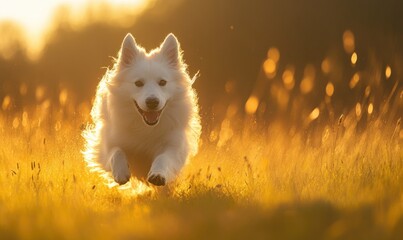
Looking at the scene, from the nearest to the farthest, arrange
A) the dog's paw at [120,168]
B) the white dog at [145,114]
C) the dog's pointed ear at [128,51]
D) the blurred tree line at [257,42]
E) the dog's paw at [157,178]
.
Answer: the dog's paw at [157,178] → the dog's paw at [120,168] → the white dog at [145,114] → the dog's pointed ear at [128,51] → the blurred tree line at [257,42]

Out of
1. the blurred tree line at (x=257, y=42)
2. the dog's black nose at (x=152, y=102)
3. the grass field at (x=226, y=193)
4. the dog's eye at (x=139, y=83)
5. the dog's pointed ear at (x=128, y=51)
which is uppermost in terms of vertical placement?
the blurred tree line at (x=257, y=42)

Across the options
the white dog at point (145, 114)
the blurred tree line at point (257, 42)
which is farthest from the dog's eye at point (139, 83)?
the blurred tree line at point (257, 42)

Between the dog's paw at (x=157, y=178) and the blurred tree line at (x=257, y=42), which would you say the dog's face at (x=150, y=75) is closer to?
the dog's paw at (x=157, y=178)

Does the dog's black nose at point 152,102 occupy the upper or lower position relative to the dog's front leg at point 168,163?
upper

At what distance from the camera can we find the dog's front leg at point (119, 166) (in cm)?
654

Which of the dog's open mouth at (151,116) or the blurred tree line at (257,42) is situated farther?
the blurred tree line at (257,42)

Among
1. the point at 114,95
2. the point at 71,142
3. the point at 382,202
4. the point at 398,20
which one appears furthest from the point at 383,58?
the point at 382,202

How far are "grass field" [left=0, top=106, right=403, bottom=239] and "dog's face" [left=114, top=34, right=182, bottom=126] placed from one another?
30.7 inches

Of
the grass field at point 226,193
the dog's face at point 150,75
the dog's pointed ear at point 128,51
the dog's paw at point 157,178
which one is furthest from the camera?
the dog's pointed ear at point 128,51

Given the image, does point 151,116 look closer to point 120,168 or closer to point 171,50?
point 120,168

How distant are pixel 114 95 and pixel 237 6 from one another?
11.2 metres

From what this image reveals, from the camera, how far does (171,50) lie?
7566 millimetres

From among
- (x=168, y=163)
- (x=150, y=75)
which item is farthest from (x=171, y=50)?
(x=168, y=163)

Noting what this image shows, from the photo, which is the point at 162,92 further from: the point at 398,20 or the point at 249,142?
the point at 398,20
